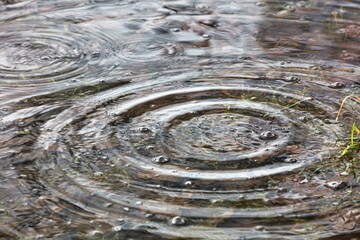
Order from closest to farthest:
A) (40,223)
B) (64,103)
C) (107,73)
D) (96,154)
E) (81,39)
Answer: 1. (40,223)
2. (96,154)
3. (64,103)
4. (107,73)
5. (81,39)

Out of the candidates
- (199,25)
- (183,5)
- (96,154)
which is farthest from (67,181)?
(183,5)

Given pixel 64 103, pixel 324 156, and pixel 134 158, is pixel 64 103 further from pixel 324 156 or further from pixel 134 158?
pixel 324 156

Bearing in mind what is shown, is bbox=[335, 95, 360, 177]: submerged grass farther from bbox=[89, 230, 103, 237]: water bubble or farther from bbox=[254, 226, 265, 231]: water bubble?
bbox=[89, 230, 103, 237]: water bubble

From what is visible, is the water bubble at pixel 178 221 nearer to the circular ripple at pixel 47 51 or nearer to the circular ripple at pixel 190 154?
the circular ripple at pixel 190 154

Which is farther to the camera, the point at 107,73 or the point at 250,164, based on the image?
the point at 107,73

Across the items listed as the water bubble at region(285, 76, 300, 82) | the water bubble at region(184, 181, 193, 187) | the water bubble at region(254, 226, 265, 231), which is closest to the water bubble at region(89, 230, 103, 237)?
the water bubble at region(184, 181, 193, 187)
